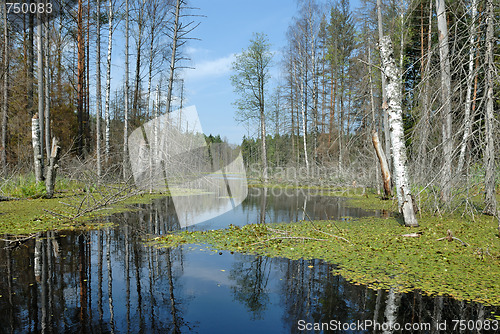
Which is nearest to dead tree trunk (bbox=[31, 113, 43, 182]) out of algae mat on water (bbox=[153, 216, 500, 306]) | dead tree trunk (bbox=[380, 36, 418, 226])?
algae mat on water (bbox=[153, 216, 500, 306])

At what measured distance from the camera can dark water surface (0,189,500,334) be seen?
11.4 ft

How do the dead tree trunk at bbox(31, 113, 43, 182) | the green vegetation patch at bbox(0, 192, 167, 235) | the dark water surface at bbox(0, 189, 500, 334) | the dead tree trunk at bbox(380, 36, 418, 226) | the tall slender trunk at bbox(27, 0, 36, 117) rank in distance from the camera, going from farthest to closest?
the tall slender trunk at bbox(27, 0, 36, 117) → the dead tree trunk at bbox(31, 113, 43, 182) → the dead tree trunk at bbox(380, 36, 418, 226) → the green vegetation patch at bbox(0, 192, 167, 235) → the dark water surface at bbox(0, 189, 500, 334)

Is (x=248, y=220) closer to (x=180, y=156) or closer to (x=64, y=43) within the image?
(x=180, y=156)

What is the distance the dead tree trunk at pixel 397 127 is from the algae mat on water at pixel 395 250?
73 cm

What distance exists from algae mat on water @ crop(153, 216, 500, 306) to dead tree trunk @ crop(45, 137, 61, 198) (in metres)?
7.62

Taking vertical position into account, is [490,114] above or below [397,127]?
below

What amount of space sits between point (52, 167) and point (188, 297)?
36.4ft

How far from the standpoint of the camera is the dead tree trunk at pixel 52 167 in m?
12.5

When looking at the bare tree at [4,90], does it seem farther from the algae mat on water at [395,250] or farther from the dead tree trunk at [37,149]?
the algae mat on water at [395,250]

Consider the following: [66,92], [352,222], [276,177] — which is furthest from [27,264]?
[276,177]

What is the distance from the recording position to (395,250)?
6.22 m

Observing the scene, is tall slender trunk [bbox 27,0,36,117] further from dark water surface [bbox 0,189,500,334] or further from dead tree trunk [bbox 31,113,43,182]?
dark water surface [bbox 0,189,500,334]

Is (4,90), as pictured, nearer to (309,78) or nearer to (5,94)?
(5,94)

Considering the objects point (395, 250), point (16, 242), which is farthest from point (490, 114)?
point (16, 242)
